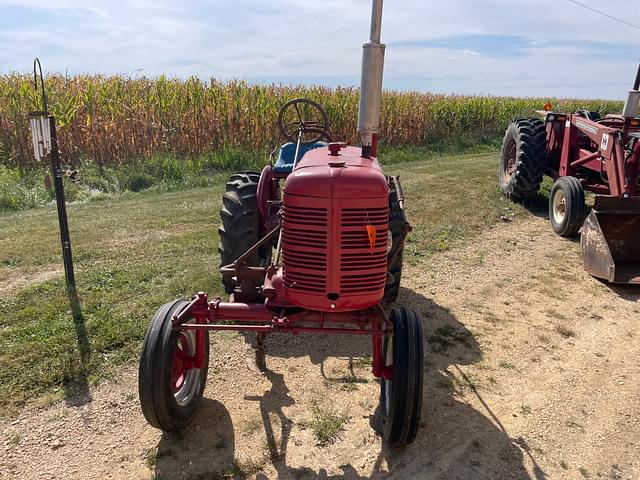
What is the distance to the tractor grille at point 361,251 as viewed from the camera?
259 centimetres

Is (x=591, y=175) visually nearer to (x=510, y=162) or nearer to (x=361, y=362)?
(x=510, y=162)

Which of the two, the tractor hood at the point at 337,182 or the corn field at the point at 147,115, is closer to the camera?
the tractor hood at the point at 337,182

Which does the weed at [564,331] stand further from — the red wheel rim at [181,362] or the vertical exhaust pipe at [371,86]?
the red wheel rim at [181,362]

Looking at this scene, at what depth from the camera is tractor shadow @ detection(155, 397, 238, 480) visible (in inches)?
107

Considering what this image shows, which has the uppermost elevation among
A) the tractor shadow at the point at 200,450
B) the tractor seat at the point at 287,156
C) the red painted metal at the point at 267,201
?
the tractor seat at the point at 287,156

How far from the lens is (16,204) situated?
28.5 feet

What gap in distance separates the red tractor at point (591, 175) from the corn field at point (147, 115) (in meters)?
6.25

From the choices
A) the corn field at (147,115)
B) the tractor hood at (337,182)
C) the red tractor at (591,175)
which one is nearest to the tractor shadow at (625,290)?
the red tractor at (591,175)

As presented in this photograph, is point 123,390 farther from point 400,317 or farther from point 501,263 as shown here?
point 501,263

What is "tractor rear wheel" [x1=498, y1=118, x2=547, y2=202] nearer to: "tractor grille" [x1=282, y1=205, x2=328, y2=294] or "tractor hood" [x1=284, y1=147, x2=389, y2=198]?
"tractor hood" [x1=284, y1=147, x2=389, y2=198]

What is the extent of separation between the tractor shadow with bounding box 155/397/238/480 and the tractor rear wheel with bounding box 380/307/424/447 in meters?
0.89

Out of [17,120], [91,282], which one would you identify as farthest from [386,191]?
[17,120]

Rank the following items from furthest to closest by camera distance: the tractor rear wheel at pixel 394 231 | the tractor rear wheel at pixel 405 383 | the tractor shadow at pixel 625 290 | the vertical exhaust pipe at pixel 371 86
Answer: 1. the tractor shadow at pixel 625 290
2. the tractor rear wheel at pixel 394 231
3. the vertical exhaust pipe at pixel 371 86
4. the tractor rear wheel at pixel 405 383

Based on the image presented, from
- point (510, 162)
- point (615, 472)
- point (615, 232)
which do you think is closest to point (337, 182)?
point (615, 472)
